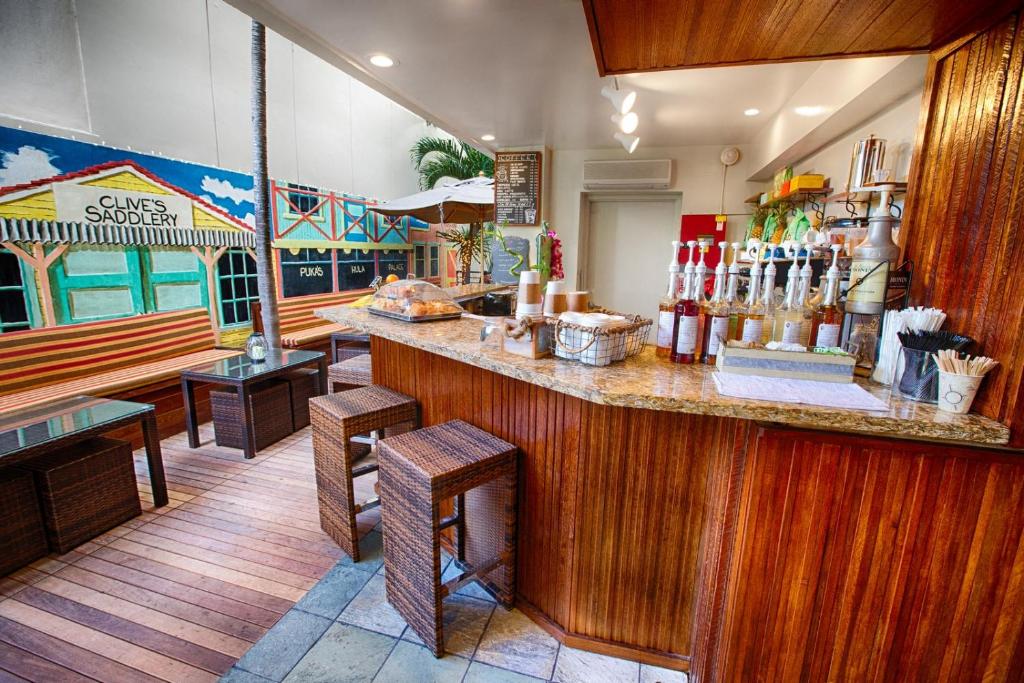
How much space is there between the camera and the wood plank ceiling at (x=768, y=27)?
129 centimetres

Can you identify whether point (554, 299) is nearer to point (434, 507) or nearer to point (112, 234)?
point (434, 507)

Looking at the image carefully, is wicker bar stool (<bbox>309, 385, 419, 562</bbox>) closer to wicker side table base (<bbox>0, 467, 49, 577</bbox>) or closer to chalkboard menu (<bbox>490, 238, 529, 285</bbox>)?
wicker side table base (<bbox>0, 467, 49, 577</bbox>)

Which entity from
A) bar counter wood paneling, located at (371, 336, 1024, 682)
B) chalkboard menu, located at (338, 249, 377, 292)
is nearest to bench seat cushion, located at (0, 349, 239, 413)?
chalkboard menu, located at (338, 249, 377, 292)

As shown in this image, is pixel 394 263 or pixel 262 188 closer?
pixel 262 188

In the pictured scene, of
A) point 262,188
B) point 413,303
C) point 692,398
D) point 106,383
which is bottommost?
point 106,383

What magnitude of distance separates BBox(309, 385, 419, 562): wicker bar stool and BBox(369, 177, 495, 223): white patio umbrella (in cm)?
276

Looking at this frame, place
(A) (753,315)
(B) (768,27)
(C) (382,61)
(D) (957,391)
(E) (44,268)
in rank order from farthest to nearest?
(E) (44,268), (C) (382,61), (B) (768,27), (A) (753,315), (D) (957,391)

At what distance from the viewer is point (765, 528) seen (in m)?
1.23

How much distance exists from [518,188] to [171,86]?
326cm

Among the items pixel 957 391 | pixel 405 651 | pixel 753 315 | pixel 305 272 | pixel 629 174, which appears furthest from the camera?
pixel 305 272

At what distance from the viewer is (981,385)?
1.10 m

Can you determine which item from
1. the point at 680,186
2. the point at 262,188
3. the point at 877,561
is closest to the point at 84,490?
the point at 262,188

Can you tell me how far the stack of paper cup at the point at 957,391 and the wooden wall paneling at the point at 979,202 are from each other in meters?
0.05

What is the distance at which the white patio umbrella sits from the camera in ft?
15.3
